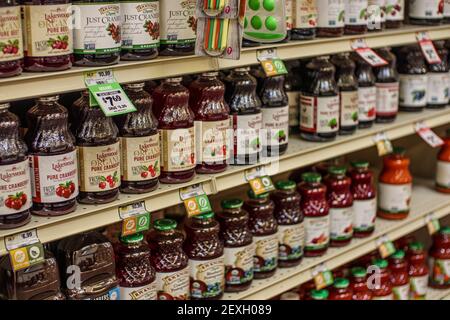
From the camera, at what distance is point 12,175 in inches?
65.7

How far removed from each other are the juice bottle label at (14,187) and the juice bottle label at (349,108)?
1327 millimetres

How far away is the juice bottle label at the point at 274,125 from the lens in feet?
7.72

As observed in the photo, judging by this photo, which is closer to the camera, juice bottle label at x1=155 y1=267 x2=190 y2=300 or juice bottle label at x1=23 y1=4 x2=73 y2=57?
juice bottle label at x1=23 y1=4 x2=73 y2=57

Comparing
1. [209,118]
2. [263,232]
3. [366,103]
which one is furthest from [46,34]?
[366,103]

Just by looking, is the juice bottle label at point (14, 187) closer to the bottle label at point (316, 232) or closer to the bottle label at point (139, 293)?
the bottle label at point (139, 293)

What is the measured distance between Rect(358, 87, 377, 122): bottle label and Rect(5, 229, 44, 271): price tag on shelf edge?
4.84ft

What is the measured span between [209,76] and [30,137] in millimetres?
594

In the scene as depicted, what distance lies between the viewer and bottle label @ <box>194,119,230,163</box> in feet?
6.90

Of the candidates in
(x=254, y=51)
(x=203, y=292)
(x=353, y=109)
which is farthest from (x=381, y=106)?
(x=203, y=292)

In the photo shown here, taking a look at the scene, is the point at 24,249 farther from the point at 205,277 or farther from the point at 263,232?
the point at 263,232

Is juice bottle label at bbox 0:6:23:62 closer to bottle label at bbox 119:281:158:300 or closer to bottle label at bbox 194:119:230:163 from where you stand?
bottle label at bbox 194:119:230:163

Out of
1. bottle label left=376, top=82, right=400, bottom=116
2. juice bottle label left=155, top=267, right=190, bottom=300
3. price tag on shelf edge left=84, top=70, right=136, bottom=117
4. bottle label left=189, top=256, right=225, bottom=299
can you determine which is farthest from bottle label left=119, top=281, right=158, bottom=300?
bottle label left=376, top=82, right=400, bottom=116

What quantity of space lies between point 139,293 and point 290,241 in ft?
2.26

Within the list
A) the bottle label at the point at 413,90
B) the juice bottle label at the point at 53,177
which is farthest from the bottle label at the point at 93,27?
the bottle label at the point at 413,90
